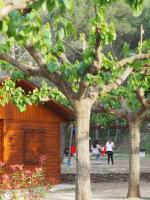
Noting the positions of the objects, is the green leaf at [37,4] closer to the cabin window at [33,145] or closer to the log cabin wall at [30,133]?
the log cabin wall at [30,133]

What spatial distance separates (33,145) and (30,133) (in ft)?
1.73

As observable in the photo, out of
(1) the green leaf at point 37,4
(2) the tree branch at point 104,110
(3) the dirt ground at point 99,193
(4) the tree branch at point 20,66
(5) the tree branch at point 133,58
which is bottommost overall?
(3) the dirt ground at point 99,193

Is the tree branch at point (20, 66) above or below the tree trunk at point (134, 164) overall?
above

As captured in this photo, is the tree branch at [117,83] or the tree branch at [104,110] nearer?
the tree branch at [117,83]

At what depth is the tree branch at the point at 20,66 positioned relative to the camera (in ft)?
41.8

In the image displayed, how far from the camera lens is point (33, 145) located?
23719mm

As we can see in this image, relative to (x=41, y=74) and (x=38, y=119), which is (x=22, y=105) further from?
(x=38, y=119)

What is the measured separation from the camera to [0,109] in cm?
2216

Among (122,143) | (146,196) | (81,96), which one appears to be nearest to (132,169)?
(146,196)

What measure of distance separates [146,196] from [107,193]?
1.87 m

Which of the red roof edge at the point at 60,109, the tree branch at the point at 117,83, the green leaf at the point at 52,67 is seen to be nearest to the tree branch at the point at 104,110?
the tree branch at the point at 117,83

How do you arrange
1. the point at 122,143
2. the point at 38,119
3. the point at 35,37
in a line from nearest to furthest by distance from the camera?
the point at 35,37 → the point at 38,119 → the point at 122,143

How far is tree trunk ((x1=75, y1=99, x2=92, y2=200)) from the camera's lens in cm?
1294

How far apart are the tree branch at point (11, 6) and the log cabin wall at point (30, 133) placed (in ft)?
56.2
